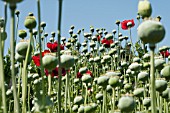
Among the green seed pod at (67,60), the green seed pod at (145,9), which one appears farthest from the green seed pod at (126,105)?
the green seed pod at (145,9)

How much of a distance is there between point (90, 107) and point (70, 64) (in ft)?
1.11

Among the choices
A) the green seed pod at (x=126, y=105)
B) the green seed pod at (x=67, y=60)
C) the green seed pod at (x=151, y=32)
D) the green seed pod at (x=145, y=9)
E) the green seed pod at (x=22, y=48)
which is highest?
→ the green seed pod at (x=145, y=9)

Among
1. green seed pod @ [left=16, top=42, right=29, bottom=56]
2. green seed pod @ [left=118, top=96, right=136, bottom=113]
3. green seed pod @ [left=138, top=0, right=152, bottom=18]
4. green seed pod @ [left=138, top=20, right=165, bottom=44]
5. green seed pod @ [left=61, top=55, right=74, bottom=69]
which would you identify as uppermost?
green seed pod @ [left=138, top=0, right=152, bottom=18]

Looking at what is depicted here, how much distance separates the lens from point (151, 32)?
1248mm

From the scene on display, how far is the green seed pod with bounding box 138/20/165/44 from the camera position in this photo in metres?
1.25

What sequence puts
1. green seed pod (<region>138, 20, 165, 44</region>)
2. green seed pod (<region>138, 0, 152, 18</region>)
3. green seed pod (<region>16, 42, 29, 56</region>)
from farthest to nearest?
green seed pod (<region>16, 42, 29, 56</region>) → green seed pod (<region>138, 0, 152, 18</region>) → green seed pod (<region>138, 20, 165, 44</region>)

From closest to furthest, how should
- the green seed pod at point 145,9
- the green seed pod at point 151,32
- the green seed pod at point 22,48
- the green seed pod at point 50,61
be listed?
1. the green seed pod at point 151,32
2. the green seed pod at point 145,9
3. the green seed pod at point 50,61
4. the green seed pod at point 22,48

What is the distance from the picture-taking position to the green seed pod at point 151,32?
1245mm

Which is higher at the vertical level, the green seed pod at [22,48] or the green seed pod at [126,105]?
the green seed pod at [22,48]

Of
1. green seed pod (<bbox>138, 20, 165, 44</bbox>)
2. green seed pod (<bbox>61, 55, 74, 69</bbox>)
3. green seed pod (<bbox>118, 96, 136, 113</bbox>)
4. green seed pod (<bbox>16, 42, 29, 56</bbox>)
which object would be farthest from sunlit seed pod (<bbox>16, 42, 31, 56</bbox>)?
green seed pod (<bbox>138, 20, 165, 44</bbox>)

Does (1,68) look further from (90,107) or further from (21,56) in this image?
(90,107)

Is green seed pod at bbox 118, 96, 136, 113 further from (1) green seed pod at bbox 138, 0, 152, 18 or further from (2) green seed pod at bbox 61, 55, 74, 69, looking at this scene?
(1) green seed pod at bbox 138, 0, 152, 18

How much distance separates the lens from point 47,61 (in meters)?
1.51

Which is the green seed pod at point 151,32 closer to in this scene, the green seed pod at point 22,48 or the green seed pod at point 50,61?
the green seed pod at point 50,61
